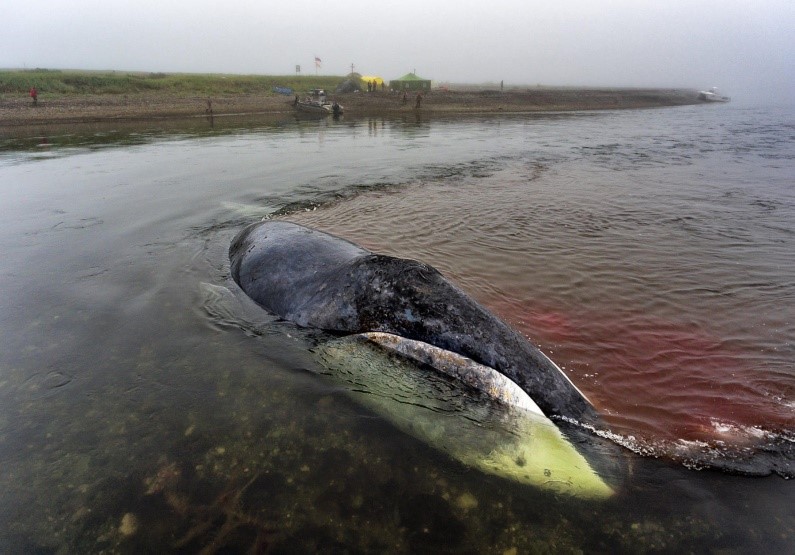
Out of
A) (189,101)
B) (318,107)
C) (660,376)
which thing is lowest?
(660,376)

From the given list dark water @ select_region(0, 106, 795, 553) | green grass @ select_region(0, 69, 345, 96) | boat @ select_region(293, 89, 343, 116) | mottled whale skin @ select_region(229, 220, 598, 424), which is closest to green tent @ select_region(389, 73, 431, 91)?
green grass @ select_region(0, 69, 345, 96)

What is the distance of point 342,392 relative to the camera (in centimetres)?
Answer: 452

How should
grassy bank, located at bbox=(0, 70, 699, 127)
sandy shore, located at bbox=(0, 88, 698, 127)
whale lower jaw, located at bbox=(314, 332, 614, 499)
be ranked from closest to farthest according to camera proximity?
whale lower jaw, located at bbox=(314, 332, 614, 499) → sandy shore, located at bbox=(0, 88, 698, 127) → grassy bank, located at bbox=(0, 70, 699, 127)

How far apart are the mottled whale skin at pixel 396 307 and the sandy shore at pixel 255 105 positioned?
3701cm

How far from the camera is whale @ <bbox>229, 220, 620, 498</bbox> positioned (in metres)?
3.74

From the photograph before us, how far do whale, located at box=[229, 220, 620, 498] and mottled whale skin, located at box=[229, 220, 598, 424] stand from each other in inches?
0.5

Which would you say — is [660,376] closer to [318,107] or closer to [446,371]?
[446,371]

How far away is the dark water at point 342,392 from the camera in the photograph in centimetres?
317

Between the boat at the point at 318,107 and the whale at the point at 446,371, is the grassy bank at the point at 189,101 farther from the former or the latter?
the whale at the point at 446,371

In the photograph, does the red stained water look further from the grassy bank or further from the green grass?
the green grass

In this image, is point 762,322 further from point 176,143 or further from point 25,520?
point 176,143

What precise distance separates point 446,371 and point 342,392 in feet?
3.59

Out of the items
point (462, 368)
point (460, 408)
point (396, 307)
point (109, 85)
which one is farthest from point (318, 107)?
point (460, 408)

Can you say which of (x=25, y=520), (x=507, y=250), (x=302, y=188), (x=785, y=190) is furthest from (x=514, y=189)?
(x=25, y=520)
